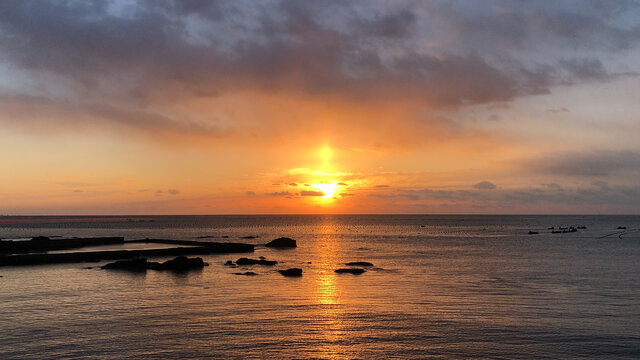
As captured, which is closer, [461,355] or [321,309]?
[461,355]

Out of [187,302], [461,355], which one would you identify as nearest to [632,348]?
[461,355]

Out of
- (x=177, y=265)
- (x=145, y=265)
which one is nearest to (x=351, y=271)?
(x=177, y=265)

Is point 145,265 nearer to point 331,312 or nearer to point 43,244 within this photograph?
point 331,312

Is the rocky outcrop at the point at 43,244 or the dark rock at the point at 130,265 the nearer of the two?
the dark rock at the point at 130,265

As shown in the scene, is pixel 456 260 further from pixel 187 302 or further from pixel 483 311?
pixel 187 302

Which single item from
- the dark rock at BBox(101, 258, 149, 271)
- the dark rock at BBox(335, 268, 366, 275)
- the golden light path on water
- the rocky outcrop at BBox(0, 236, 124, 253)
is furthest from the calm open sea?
the rocky outcrop at BBox(0, 236, 124, 253)

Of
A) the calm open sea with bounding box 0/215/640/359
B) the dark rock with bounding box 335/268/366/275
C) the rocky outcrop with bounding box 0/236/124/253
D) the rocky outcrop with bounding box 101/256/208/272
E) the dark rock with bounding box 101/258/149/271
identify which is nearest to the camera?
the calm open sea with bounding box 0/215/640/359

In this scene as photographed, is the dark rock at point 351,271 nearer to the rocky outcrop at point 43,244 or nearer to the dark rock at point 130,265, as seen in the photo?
the dark rock at point 130,265

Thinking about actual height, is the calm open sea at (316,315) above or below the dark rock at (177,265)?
below

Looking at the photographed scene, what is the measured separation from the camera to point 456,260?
266 ft

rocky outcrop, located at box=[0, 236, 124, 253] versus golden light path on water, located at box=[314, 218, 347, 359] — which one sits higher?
rocky outcrop, located at box=[0, 236, 124, 253]

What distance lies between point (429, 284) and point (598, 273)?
25568mm

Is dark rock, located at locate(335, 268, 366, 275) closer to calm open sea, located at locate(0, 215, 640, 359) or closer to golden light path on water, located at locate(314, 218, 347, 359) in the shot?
golden light path on water, located at locate(314, 218, 347, 359)

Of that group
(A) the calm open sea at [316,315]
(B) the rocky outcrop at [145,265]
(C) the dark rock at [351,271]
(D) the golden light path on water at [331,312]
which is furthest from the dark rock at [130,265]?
(C) the dark rock at [351,271]
